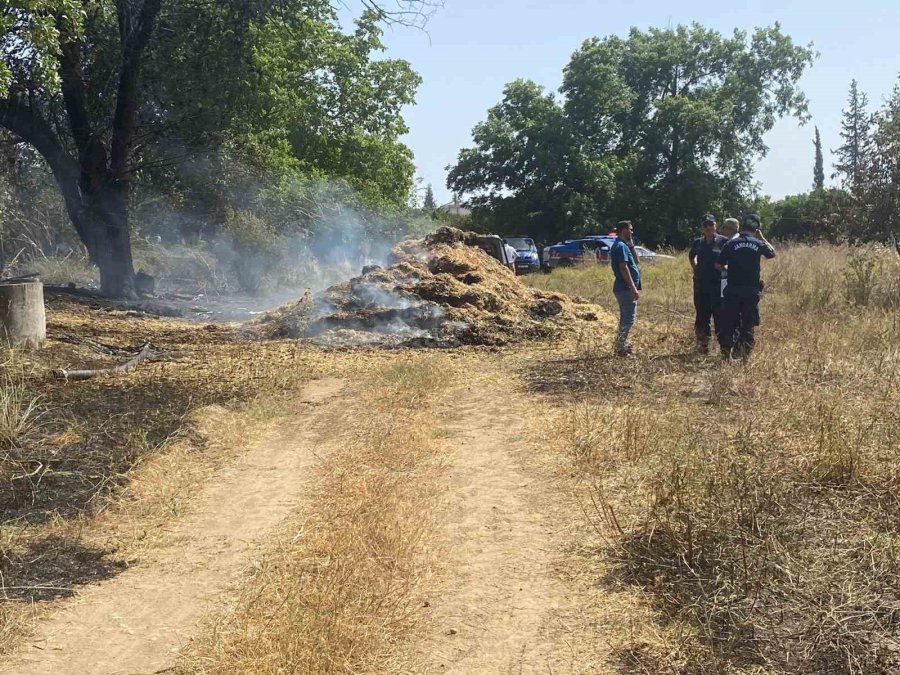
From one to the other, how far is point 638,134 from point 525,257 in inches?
562

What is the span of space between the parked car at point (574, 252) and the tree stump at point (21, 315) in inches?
830

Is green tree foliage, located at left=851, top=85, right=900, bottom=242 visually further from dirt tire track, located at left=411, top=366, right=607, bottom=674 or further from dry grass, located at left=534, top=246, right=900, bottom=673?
dirt tire track, located at left=411, top=366, right=607, bottom=674

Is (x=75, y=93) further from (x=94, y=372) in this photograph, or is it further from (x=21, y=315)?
(x=94, y=372)

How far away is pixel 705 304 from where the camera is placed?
33.6 feet

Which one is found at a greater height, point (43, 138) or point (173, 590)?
point (43, 138)

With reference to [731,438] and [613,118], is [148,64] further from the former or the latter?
[613,118]

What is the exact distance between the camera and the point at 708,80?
41688 millimetres

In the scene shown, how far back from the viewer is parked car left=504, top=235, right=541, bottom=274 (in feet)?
96.8

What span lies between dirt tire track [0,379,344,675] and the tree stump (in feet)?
15.8

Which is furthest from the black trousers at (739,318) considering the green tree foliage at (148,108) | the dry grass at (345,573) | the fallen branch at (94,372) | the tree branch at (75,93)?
the tree branch at (75,93)

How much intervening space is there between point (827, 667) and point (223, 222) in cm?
2096

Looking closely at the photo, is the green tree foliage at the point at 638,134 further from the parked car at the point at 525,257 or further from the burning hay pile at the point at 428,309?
the burning hay pile at the point at 428,309

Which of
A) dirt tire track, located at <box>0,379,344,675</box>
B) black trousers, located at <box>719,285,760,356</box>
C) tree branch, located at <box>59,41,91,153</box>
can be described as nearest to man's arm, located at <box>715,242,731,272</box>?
black trousers, located at <box>719,285,760,356</box>

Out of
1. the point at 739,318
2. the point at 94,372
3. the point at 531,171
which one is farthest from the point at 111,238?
the point at 531,171
